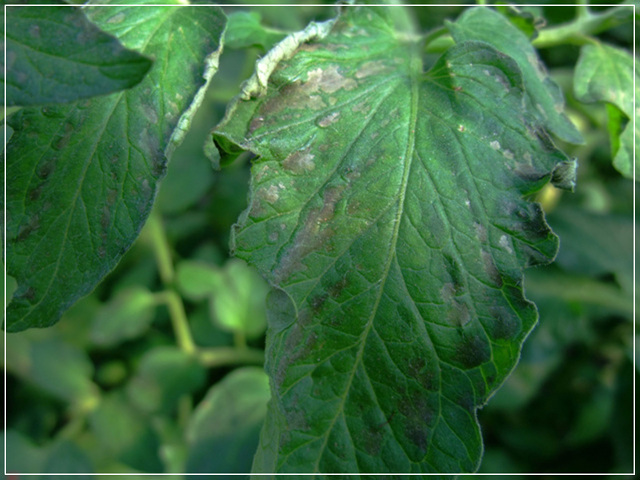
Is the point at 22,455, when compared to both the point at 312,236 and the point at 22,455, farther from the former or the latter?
the point at 312,236

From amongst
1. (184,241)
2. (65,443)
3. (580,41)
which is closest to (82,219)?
(65,443)

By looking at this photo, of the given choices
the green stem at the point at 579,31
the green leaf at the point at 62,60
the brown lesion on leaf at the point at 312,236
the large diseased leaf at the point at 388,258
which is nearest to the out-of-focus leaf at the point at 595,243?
the green stem at the point at 579,31

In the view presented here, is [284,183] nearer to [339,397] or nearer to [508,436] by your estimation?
[339,397]

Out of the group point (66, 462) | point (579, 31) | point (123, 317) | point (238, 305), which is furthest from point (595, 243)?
point (66, 462)

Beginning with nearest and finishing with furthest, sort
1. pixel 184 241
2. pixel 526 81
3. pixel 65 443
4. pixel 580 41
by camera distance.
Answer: pixel 526 81, pixel 580 41, pixel 65 443, pixel 184 241

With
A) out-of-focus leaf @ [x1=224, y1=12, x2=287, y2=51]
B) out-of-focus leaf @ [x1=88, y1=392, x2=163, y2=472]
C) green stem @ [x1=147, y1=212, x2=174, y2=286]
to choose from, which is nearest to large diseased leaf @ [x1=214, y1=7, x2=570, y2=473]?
out-of-focus leaf @ [x1=224, y1=12, x2=287, y2=51]

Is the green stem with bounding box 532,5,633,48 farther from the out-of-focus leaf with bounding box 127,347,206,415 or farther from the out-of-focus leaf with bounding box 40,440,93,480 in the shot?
the out-of-focus leaf with bounding box 40,440,93,480
